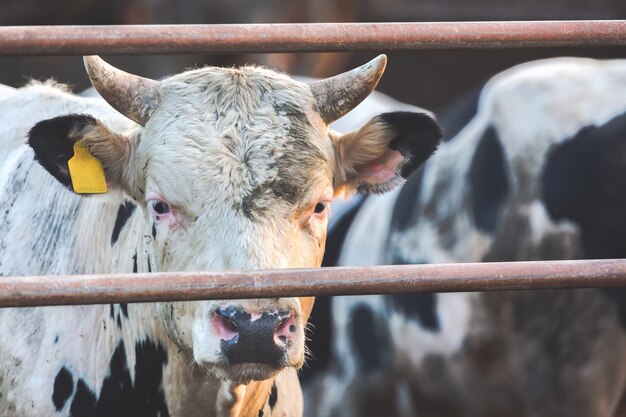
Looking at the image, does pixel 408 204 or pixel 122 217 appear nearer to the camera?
pixel 122 217

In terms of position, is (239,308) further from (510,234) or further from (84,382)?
(510,234)

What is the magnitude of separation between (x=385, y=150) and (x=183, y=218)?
635 millimetres

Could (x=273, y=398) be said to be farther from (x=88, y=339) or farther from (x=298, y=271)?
(x=298, y=271)

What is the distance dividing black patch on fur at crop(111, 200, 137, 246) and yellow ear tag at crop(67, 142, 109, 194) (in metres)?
0.26

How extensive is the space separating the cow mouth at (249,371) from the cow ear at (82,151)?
2.18 feet

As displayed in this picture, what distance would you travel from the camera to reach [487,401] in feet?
15.4

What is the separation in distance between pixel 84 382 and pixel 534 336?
220 centimetres

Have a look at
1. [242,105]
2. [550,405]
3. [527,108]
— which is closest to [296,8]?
[527,108]

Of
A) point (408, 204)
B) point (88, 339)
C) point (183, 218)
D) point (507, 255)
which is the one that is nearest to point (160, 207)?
point (183, 218)

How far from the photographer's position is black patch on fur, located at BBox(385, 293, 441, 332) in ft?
15.6

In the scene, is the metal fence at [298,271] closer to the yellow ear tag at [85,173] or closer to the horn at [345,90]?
the horn at [345,90]

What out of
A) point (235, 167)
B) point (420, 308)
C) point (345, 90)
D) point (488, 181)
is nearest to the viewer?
point (235, 167)

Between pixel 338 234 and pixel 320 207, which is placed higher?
pixel 320 207

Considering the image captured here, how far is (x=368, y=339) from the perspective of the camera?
16.8 feet
